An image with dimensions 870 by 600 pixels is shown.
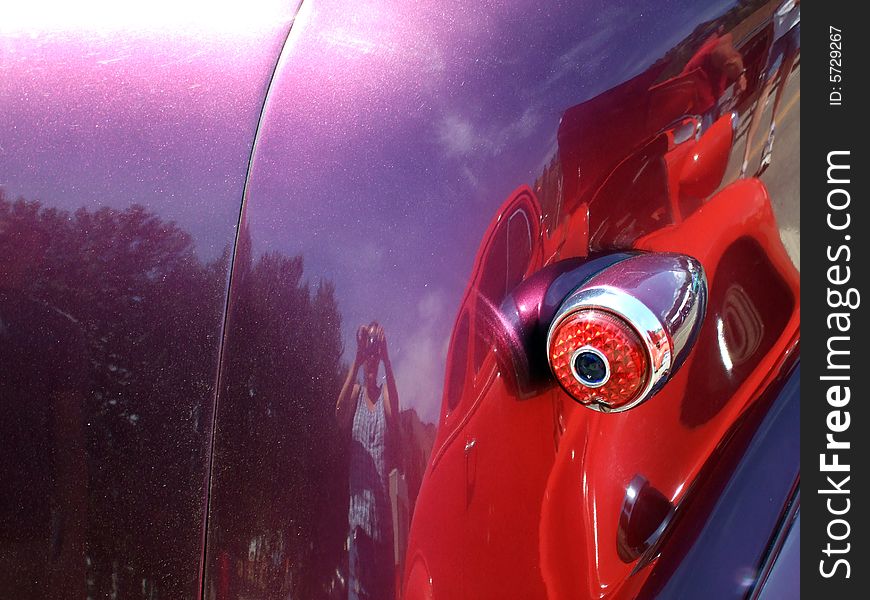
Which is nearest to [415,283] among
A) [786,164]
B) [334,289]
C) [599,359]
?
[334,289]

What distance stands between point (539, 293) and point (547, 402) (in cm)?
15

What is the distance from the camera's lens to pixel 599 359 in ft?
3.60

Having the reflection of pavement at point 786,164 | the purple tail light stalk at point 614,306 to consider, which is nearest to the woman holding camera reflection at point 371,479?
the purple tail light stalk at point 614,306

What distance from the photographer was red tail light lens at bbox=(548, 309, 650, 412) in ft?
3.58

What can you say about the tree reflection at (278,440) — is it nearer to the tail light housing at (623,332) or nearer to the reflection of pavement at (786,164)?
the tail light housing at (623,332)

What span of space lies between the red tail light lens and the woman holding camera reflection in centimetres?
23

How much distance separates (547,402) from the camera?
1178mm

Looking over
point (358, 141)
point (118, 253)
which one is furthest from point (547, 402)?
point (118, 253)

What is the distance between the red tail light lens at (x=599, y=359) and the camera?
3.58 feet

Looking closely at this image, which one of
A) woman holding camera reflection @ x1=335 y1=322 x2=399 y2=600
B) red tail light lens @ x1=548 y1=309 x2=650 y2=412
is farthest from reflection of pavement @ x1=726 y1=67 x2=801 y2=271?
woman holding camera reflection @ x1=335 y1=322 x2=399 y2=600

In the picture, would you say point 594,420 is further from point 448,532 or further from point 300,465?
point 300,465

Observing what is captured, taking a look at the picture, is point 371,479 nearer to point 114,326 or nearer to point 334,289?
point 334,289

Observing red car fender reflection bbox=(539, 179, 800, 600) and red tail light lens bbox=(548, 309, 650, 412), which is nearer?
red tail light lens bbox=(548, 309, 650, 412)

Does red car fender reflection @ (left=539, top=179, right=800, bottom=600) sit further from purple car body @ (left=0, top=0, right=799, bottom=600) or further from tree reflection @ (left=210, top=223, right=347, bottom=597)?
tree reflection @ (left=210, top=223, right=347, bottom=597)
